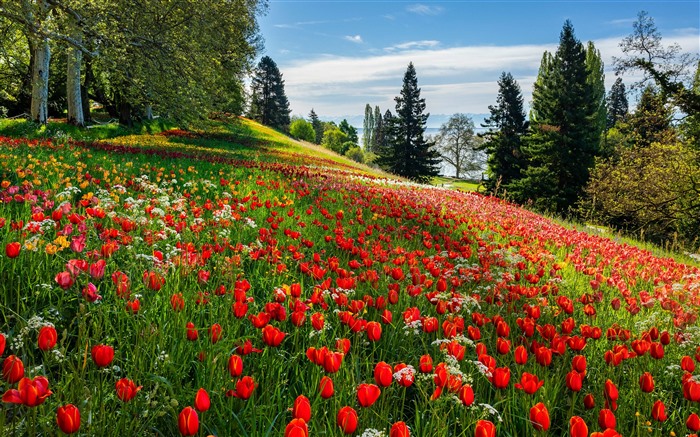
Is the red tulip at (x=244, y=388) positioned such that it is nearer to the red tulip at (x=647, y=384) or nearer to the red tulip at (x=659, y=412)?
the red tulip at (x=659, y=412)

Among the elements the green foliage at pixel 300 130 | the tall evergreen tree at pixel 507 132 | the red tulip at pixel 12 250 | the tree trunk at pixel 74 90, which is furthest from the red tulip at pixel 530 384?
the green foliage at pixel 300 130

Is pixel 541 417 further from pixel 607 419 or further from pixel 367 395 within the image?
pixel 367 395

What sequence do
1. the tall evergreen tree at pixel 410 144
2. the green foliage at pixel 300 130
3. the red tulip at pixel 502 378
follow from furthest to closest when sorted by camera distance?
the green foliage at pixel 300 130, the tall evergreen tree at pixel 410 144, the red tulip at pixel 502 378

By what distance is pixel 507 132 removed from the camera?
43.7m

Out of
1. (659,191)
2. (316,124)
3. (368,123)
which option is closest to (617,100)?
(316,124)

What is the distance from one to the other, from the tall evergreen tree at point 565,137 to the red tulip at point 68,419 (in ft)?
119

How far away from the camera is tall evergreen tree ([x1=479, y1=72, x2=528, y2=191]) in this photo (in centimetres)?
4294

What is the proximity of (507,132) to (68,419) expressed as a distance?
46457 millimetres

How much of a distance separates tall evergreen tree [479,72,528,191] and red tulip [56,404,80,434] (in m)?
43.6

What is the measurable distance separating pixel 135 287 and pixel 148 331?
0.78 meters

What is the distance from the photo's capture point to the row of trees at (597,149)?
719 inches

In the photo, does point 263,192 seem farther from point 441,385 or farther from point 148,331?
point 441,385

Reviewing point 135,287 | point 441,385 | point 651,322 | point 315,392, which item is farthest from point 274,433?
point 651,322

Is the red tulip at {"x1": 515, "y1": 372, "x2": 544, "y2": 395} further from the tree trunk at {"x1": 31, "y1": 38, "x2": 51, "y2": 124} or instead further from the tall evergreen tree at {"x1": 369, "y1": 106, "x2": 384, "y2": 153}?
the tall evergreen tree at {"x1": 369, "y1": 106, "x2": 384, "y2": 153}
